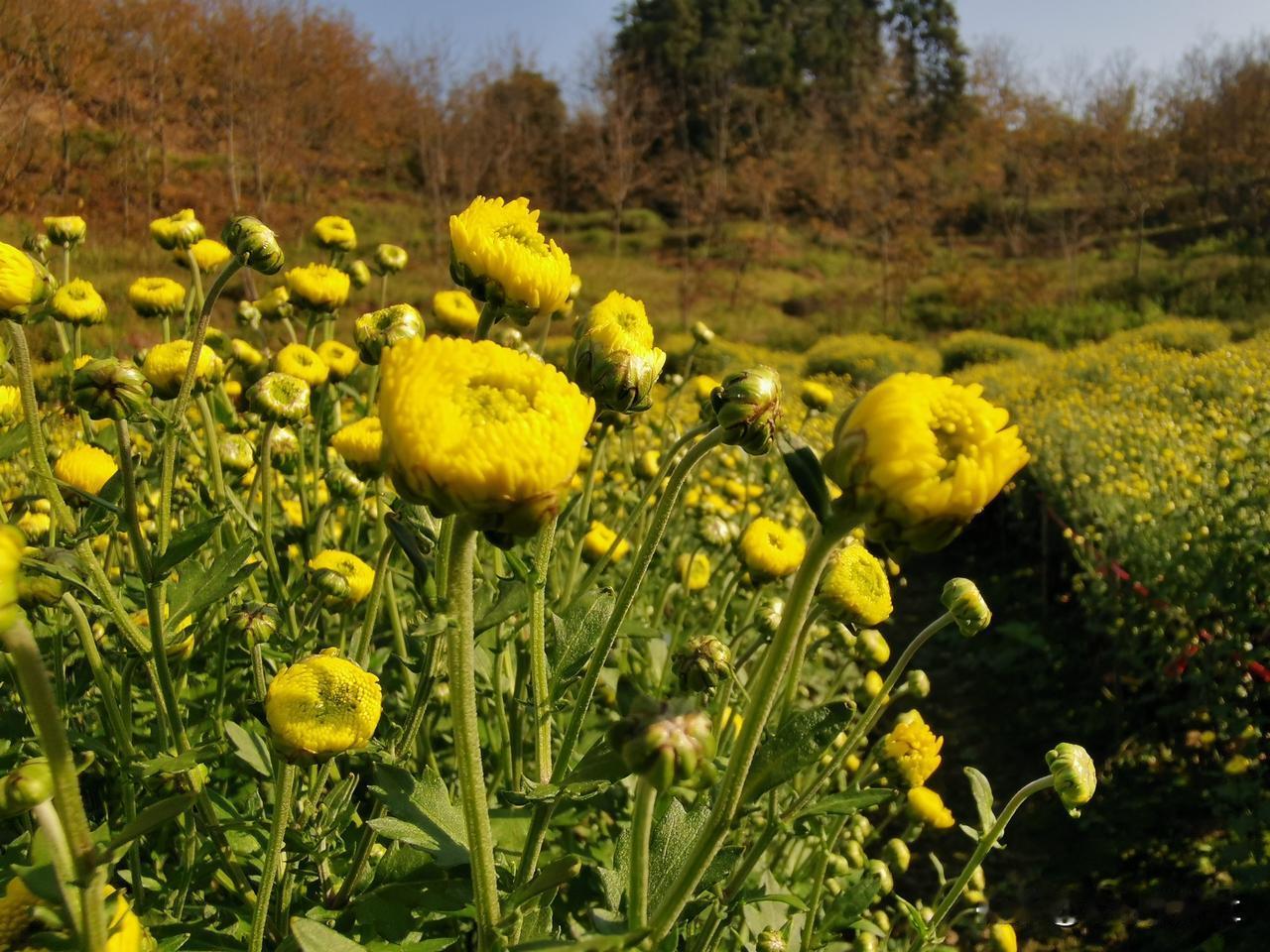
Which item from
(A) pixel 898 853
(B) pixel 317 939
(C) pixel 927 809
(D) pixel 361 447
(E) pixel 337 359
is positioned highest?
(E) pixel 337 359

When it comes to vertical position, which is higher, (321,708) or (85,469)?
(85,469)

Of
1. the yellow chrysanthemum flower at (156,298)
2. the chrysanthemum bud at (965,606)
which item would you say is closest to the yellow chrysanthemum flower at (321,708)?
the chrysanthemum bud at (965,606)

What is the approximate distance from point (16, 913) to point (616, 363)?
3.03ft

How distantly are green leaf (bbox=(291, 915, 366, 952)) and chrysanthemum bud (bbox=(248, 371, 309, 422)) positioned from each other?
117cm

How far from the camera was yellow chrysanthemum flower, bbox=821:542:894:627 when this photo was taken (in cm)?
160

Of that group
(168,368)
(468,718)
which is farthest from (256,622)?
(468,718)

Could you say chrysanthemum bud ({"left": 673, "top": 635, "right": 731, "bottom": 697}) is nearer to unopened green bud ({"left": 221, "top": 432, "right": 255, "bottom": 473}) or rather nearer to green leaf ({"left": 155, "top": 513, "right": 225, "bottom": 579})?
green leaf ({"left": 155, "top": 513, "right": 225, "bottom": 579})

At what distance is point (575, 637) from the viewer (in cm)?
122

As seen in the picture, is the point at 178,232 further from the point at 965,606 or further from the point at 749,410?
the point at 965,606

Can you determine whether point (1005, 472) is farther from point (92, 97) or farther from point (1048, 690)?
point (92, 97)

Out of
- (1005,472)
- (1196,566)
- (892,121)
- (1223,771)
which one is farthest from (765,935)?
(892,121)

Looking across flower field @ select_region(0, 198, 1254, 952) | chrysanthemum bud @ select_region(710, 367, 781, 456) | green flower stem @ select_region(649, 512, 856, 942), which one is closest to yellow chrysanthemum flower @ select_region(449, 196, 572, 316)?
flower field @ select_region(0, 198, 1254, 952)

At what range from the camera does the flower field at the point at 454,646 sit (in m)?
0.81

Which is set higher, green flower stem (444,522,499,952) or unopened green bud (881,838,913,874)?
green flower stem (444,522,499,952)
